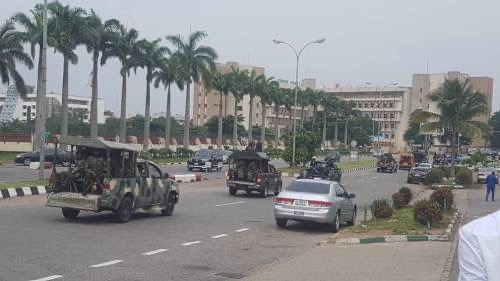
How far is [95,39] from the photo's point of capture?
184ft

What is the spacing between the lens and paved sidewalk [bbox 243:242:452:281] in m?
10.5

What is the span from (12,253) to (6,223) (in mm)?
4645

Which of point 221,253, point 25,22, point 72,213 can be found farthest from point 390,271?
point 25,22

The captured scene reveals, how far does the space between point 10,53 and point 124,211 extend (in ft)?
135

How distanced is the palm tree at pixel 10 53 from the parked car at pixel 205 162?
53.6ft

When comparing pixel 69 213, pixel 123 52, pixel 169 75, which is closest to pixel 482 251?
pixel 69 213

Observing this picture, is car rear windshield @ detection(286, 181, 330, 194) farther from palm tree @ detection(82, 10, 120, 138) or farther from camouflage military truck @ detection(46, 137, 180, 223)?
palm tree @ detection(82, 10, 120, 138)

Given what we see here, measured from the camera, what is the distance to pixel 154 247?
43.3 ft

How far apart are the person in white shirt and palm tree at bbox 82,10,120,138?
176ft

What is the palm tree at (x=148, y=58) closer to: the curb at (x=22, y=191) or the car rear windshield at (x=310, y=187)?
the curb at (x=22, y=191)

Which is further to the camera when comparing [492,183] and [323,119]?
[323,119]

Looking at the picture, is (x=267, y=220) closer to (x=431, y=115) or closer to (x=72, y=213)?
(x=72, y=213)

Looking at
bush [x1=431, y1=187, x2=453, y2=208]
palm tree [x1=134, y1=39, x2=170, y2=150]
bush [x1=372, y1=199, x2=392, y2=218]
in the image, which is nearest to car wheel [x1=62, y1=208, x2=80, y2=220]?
bush [x1=372, y1=199, x2=392, y2=218]

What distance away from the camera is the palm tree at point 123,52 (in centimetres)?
6109
